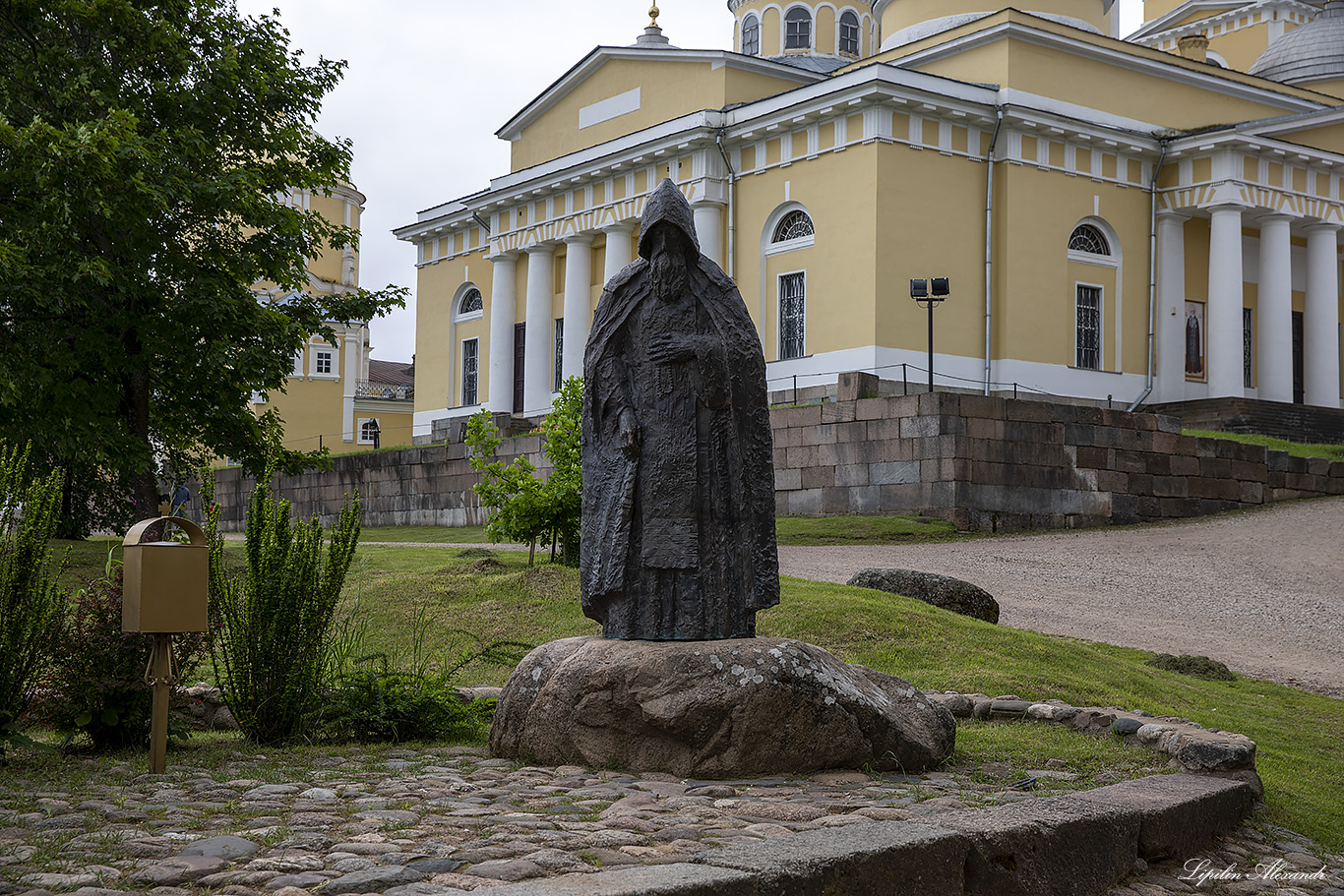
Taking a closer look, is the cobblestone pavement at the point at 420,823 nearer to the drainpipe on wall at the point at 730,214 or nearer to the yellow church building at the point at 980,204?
the yellow church building at the point at 980,204

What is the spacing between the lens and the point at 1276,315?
1172 inches

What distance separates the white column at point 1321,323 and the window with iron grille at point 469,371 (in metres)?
21.9

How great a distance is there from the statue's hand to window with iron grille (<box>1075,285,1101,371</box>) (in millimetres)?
23154

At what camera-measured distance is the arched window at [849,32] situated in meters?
Result: 39.7

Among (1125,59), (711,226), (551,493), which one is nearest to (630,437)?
(551,493)

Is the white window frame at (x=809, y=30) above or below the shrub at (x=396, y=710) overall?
above

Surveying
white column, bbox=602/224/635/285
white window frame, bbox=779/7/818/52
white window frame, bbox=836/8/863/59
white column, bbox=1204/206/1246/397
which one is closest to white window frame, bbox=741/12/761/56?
white window frame, bbox=779/7/818/52

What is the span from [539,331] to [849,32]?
14136 millimetres

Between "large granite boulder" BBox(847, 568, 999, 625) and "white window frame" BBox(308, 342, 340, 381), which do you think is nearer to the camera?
"large granite boulder" BBox(847, 568, 999, 625)

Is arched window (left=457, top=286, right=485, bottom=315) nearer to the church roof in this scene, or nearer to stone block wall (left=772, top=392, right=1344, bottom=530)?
stone block wall (left=772, top=392, right=1344, bottom=530)

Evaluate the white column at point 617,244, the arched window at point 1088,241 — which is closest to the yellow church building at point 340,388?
the white column at point 617,244

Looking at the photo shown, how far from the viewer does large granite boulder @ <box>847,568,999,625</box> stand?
12.3 m

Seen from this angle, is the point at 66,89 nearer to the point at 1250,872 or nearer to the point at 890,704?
the point at 890,704

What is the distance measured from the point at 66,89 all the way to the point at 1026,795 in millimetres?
13712
